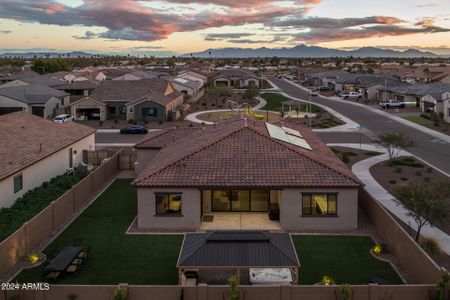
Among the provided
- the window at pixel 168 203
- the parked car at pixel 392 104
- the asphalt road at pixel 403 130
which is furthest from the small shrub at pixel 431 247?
the parked car at pixel 392 104

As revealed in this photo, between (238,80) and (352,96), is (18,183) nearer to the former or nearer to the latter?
(352,96)

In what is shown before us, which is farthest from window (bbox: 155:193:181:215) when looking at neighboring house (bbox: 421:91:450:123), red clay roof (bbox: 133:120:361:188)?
neighboring house (bbox: 421:91:450:123)

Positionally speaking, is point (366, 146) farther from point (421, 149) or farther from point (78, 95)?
point (78, 95)

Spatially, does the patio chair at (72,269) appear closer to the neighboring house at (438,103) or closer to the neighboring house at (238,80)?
the neighboring house at (438,103)

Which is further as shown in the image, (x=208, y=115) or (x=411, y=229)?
(x=208, y=115)

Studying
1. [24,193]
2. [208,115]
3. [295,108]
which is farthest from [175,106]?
[24,193]

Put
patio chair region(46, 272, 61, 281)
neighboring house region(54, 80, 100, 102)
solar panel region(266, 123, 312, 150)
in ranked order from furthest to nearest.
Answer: neighboring house region(54, 80, 100, 102) < solar panel region(266, 123, 312, 150) < patio chair region(46, 272, 61, 281)

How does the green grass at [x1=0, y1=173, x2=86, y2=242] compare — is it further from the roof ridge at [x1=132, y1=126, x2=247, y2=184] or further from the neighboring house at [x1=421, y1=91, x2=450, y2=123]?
the neighboring house at [x1=421, y1=91, x2=450, y2=123]
